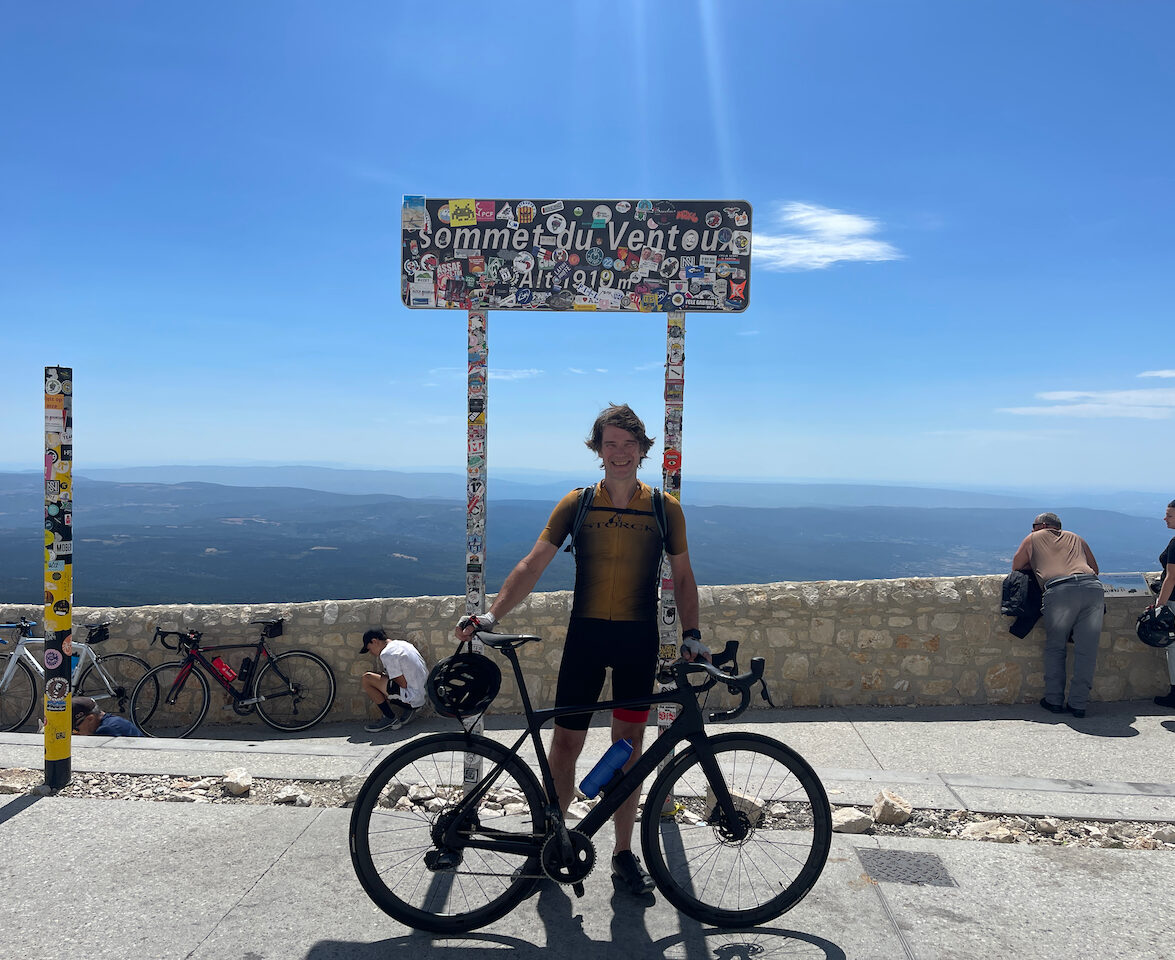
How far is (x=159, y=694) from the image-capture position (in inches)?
308

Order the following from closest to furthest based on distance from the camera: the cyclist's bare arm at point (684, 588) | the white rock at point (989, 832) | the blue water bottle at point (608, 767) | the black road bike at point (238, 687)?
the blue water bottle at point (608, 767), the cyclist's bare arm at point (684, 588), the white rock at point (989, 832), the black road bike at point (238, 687)

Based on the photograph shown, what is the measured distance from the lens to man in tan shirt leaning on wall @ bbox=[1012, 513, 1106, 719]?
20.0 ft

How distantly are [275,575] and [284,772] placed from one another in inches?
5309

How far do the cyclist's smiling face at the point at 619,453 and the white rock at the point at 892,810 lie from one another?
91.5 inches

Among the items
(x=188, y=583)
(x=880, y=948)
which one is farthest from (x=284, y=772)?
(x=188, y=583)

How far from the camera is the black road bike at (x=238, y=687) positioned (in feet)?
24.5

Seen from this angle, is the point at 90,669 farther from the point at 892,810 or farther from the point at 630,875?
the point at 892,810

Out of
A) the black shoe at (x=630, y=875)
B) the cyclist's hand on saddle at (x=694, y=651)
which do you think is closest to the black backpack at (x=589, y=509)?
the cyclist's hand on saddle at (x=694, y=651)

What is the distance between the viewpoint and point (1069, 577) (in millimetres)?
6176

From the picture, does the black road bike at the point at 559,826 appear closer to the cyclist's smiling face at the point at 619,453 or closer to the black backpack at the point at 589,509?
the black backpack at the point at 589,509

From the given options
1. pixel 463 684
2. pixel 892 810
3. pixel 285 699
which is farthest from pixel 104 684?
pixel 892 810

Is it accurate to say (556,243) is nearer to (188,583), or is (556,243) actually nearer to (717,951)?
(717,951)

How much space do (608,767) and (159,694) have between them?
6.78 meters

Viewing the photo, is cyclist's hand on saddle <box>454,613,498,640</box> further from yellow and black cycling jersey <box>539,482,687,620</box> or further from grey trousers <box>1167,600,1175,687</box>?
grey trousers <box>1167,600,1175,687</box>
